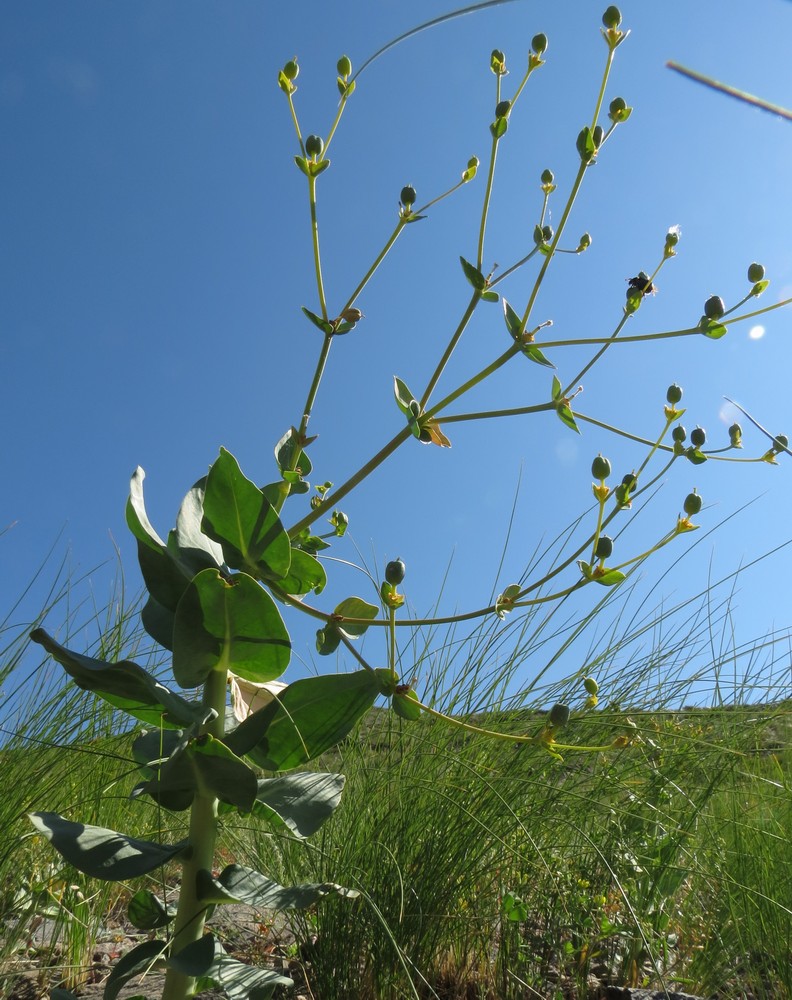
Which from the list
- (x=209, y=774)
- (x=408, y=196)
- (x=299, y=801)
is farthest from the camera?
(x=408, y=196)

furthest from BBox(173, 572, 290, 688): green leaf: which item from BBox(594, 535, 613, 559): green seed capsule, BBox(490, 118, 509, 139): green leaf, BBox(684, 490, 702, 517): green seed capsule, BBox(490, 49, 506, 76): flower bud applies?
BBox(490, 49, 506, 76): flower bud

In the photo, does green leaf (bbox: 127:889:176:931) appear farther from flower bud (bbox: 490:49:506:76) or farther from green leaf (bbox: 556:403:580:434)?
flower bud (bbox: 490:49:506:76)

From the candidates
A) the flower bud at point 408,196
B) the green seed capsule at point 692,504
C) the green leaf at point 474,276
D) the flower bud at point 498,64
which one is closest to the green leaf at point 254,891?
the green seed capsule at point 692,504

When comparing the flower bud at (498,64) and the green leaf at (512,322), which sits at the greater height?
the flower bud at (498,64)

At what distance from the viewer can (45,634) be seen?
102cm

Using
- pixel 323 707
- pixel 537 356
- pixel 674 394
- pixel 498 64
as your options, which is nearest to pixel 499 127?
pixel 498 64

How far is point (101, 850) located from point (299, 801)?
0.26 m

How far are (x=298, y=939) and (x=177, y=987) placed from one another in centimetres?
51

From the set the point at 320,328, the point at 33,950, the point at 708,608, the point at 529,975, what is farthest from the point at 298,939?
the point at 708,608

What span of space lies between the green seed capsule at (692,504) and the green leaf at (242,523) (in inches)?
23.2

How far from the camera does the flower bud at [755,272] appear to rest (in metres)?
1.14

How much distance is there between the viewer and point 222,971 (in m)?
0.96

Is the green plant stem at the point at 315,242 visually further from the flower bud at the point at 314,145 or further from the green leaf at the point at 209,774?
the green leaf at the point at 209,774

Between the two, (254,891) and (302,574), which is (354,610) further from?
(254,891)
